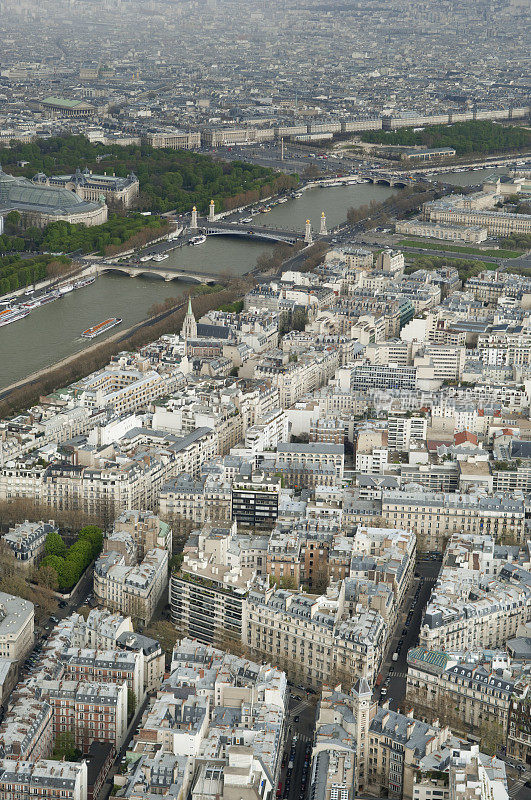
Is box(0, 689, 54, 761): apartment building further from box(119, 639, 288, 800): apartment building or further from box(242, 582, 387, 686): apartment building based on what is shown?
box(242, 582, 387, 686): apartment building

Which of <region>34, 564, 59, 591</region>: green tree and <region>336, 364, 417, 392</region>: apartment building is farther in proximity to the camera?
<region>336, 364, 417, 392</region>: apartment building

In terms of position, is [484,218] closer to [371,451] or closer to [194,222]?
[194,222]

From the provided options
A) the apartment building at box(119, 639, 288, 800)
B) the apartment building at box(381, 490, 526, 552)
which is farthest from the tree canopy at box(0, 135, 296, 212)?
the apartment building at box(119, 639, 288, 800)

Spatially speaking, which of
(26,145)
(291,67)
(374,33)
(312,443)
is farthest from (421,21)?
(312,443)

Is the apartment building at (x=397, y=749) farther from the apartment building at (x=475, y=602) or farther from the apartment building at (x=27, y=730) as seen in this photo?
the apartment building at (x=27, y=730)

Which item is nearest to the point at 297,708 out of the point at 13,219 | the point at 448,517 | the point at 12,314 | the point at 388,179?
the point at 448,517

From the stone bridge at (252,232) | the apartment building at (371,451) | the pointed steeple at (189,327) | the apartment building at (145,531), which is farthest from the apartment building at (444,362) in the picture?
the stone bridge at (252,232)
